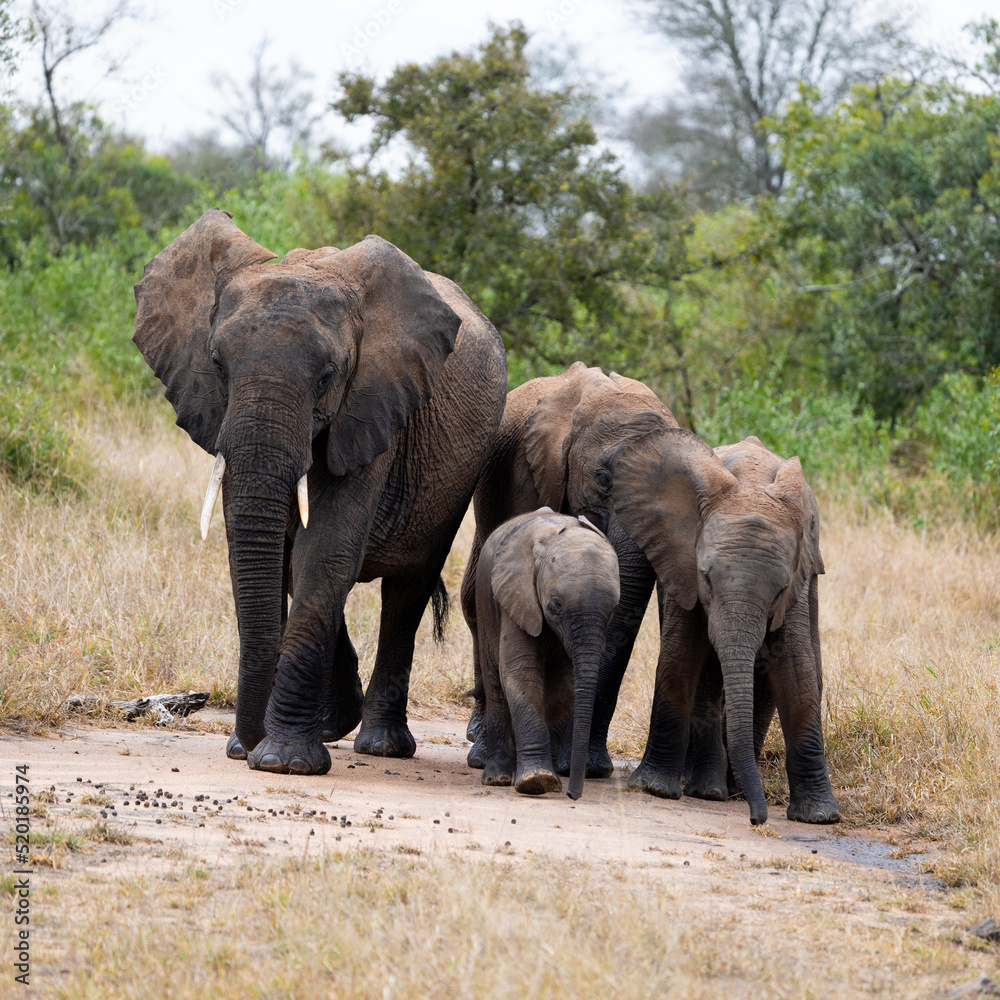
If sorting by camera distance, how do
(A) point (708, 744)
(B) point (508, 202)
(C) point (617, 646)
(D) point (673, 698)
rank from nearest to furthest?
(D) point (673, 698), (A) point (708, 744), (C) point (617, 646), (B) point (508, 202)

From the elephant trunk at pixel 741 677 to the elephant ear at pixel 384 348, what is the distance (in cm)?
185

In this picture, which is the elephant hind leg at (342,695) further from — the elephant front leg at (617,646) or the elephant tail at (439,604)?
the elephant front leg at (617,646)

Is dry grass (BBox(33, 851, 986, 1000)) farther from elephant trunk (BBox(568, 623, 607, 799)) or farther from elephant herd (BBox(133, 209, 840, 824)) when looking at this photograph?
elephant herd (BBox(133, 209, 840, 824))

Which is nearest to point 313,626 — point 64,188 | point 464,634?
point 464,634

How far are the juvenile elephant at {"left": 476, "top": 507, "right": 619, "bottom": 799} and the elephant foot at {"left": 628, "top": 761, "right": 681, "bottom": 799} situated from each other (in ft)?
1.64

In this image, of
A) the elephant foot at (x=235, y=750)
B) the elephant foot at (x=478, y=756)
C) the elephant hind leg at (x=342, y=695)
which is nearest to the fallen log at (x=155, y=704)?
→ the elephant hind leg at (x=342, y=695)

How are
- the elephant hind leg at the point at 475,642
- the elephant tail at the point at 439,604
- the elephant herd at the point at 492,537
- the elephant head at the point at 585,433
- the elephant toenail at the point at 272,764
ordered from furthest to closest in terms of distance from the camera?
the elephant tail at the point at 439,604 → the elephant hind leg at the point at 475,642 → the elephant head at the point at 585,433 → the elephant toenail at the point at 272,764 → the elephant herd at the point at 492,537

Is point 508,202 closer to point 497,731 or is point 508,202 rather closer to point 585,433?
point 585,433

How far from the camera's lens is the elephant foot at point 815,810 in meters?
6.36

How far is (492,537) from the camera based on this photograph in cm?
705

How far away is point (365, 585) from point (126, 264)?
1049 cm

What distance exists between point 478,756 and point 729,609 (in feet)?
6.54

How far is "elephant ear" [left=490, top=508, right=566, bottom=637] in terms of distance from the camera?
6.52m

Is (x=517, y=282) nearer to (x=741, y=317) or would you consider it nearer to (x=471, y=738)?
(x=741, y=317)
